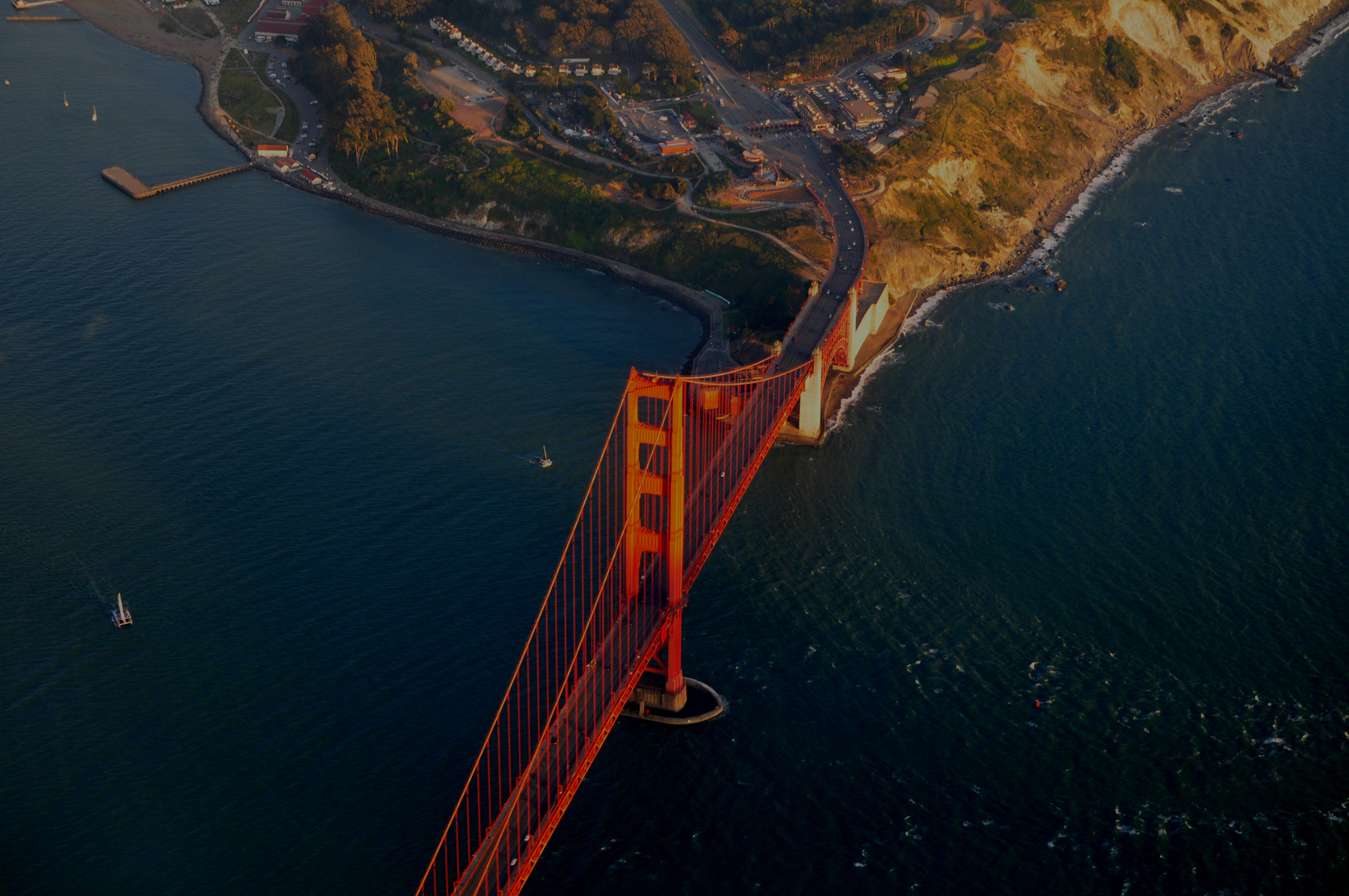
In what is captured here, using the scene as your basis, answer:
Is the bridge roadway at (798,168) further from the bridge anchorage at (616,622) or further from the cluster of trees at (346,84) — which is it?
the cluster of trees at (346,84)

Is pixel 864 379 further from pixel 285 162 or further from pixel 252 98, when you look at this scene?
pixel 252 98

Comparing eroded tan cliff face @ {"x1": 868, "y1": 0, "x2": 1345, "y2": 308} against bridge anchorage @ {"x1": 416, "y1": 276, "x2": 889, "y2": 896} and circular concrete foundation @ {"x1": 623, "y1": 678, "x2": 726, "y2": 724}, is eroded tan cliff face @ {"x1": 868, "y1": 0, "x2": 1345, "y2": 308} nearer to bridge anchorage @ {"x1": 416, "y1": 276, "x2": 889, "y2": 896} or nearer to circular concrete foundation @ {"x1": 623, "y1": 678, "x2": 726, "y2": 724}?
bridge anchorage @ {"x1": 416, "y1": 276, "x2": 889, "y2": 896}

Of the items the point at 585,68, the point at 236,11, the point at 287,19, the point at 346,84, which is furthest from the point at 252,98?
the point at 585,68

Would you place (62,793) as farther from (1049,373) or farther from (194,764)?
(1049,373)

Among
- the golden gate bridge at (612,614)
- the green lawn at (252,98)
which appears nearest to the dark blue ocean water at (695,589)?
the golden gate bridge at (612,614)

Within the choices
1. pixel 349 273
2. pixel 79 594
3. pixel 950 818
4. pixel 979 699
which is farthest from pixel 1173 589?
pixel 349 273
